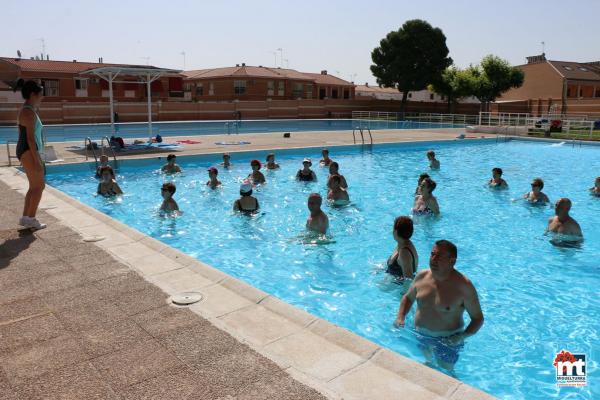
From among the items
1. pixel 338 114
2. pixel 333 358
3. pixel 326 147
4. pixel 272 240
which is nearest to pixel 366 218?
pixel 272 240

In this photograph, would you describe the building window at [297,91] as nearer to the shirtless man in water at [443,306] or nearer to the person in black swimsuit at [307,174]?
the person in black swimsuit at [307,174]

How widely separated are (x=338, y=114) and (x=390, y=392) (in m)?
51.7

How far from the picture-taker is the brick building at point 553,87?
5594cm

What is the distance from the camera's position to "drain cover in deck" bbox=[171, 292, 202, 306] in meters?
4.27

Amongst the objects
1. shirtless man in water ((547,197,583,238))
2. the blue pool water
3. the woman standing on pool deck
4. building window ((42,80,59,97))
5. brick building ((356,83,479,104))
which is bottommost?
the blue pool water

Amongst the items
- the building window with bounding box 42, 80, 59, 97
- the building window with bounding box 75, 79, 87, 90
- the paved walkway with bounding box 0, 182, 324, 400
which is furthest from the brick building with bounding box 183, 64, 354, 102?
the paved walkway with bounding box 0, 182, 324, 400

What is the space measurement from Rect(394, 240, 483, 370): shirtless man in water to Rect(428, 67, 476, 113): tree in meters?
53.9

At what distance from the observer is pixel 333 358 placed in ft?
11.1

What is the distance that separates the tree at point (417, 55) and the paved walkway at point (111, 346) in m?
56.6

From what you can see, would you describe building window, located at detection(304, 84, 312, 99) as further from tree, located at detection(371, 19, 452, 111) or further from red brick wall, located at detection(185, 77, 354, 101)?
tree, located at detection(371, 19, 452, 111)

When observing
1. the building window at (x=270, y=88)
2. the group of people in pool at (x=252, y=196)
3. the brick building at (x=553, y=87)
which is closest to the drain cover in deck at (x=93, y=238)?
the group of people in pool at (x=252, y=196)

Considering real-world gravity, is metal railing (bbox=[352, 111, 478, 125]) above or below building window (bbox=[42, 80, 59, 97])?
below

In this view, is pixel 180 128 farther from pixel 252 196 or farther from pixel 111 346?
pixel 111 346

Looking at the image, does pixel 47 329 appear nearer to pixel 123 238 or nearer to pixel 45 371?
pixel 45 371
